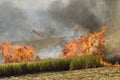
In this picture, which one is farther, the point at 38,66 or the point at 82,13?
the point at 82,13

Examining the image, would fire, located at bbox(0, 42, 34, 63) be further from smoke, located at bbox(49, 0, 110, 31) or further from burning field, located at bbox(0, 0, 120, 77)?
smoke, located at bbox(49, 0, 110, 31)

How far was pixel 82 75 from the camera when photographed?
15352mm

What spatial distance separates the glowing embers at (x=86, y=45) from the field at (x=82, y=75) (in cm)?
305

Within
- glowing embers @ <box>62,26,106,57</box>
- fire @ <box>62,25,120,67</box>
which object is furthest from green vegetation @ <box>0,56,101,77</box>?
glowing embers @ <box>62,26,106,57</box>

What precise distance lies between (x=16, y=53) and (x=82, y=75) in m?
6.79

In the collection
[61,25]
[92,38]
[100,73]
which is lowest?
[100,73]

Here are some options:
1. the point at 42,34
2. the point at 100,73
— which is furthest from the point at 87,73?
the point at 42,34

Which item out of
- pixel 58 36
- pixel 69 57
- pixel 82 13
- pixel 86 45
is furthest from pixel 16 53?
pixel 82 13

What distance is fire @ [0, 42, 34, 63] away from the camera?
68.2 ft

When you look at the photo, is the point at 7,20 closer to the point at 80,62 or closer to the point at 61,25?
the point at 61,25

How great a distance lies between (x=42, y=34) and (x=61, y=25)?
5.23ft

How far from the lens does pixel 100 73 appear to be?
15359 millimetres

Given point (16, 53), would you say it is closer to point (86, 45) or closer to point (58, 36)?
point (58, 36)

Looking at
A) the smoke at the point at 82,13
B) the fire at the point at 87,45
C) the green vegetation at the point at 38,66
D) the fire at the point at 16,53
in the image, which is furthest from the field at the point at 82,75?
the smoke at the point at 82,13
